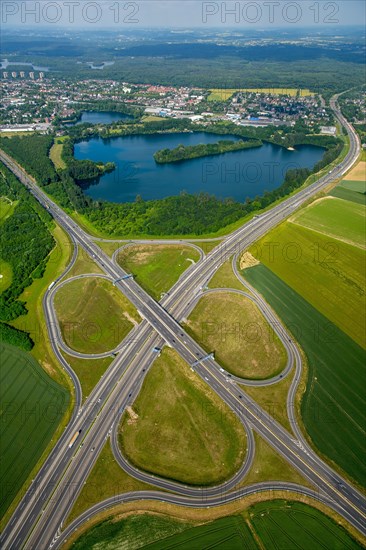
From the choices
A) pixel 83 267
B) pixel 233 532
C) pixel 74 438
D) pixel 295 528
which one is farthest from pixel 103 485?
pixel 83 267

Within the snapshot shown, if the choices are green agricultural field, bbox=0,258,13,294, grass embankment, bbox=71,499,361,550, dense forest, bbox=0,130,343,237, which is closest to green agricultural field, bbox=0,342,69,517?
grass embankment, bbox=71,499,361,550

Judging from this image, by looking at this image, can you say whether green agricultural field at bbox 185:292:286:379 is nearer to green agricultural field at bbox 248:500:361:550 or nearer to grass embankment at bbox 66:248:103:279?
green agricultural field at bbox 248:500:361:550

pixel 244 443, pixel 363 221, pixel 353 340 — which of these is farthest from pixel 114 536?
pixel 363 221

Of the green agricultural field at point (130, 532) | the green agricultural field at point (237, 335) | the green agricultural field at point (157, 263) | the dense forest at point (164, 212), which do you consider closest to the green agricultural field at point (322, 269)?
the green agricultural field at point (237, 335)

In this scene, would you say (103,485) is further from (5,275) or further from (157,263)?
(5,275)

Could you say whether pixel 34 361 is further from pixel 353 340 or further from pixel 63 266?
pixel 353 340
